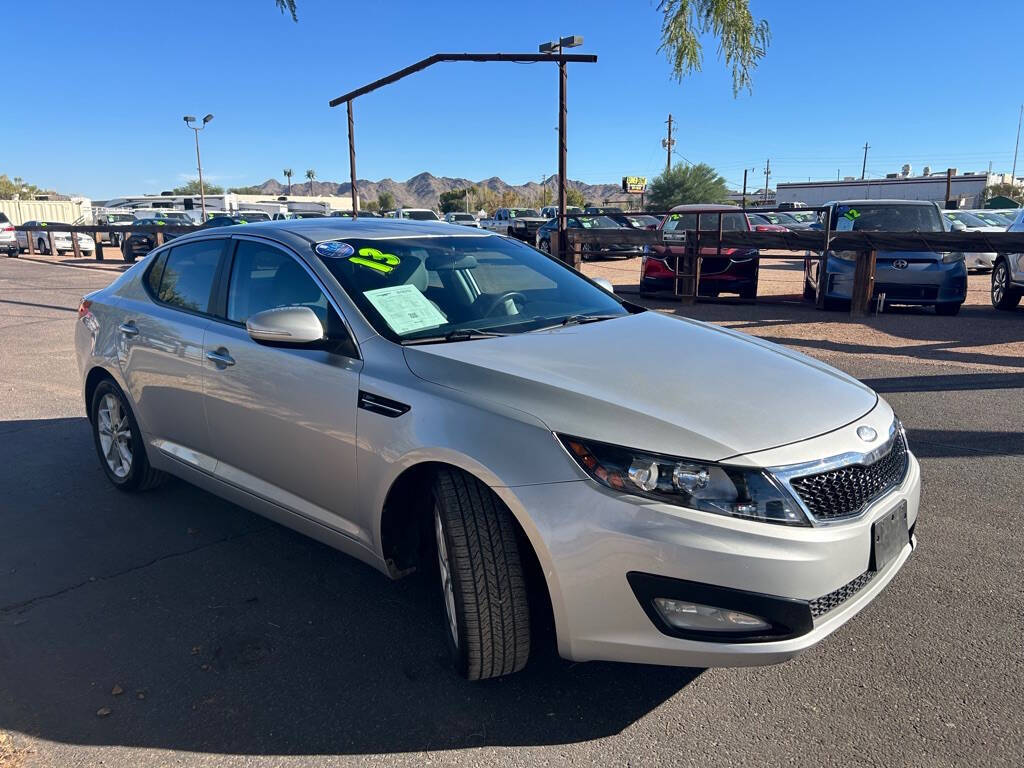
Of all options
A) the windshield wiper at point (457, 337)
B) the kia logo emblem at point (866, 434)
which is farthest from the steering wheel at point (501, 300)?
the kia logo emblem at point (866, 434)

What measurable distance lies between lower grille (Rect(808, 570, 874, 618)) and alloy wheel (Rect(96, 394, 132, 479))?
3823 millimetres

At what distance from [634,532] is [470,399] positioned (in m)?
0.73

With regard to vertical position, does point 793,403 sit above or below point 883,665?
above

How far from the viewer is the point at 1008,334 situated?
989 centimetres

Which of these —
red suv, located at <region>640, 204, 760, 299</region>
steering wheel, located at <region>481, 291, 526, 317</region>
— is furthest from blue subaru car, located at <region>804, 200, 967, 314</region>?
steering wheel, located at <region>481, 291, 526, 317</region>

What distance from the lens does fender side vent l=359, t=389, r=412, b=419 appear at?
2.89 m

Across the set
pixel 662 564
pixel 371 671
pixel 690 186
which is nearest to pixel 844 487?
pixel 662 564

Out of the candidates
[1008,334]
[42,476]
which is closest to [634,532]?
[42,476]

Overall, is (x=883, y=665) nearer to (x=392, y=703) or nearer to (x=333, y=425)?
(x=392, y=703)

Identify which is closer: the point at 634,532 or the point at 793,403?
the point at 634,532

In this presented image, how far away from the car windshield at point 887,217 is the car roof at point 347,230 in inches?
391

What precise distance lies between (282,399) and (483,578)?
50.6 inches

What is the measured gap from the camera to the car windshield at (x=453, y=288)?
132 inches

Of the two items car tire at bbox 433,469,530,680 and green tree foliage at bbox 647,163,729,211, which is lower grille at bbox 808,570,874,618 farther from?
green tree foliage at bbox 647,163,729,211
